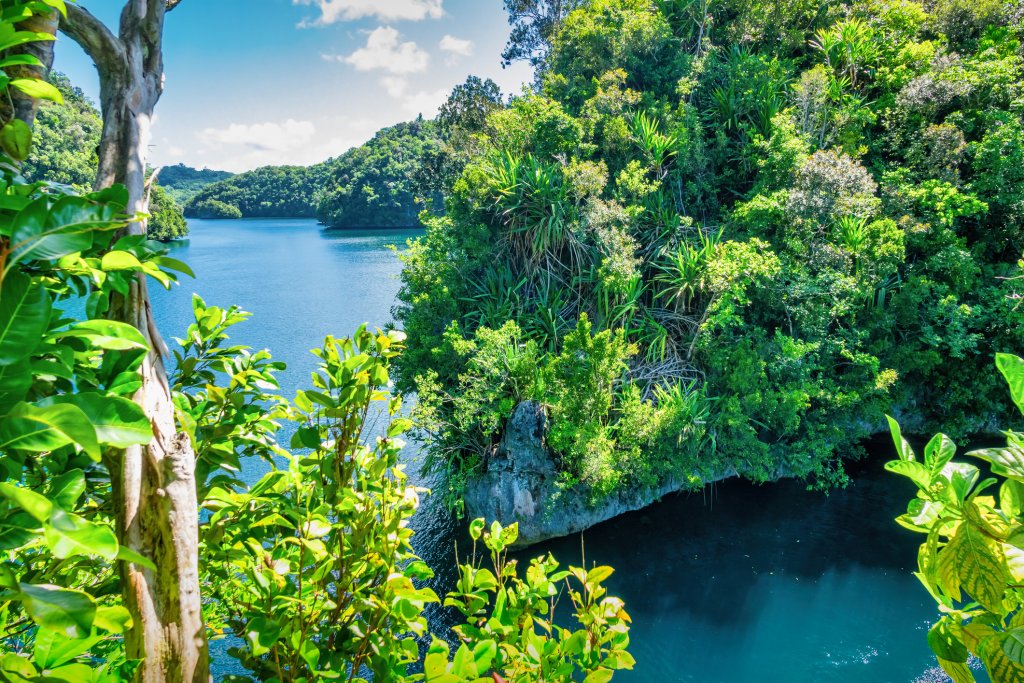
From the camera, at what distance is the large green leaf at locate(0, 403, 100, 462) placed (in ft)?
1.93

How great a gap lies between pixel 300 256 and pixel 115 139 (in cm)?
3002

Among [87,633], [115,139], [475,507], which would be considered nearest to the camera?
[87,633]

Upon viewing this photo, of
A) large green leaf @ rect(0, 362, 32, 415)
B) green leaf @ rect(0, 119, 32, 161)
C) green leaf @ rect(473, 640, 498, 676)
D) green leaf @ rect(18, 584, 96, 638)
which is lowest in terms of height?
green leaf @ rect(473, 640, 498, 676)

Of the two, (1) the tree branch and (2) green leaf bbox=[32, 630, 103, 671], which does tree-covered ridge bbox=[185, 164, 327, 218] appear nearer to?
(1) the tree branch

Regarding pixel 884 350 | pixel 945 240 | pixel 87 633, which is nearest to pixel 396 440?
pixel 87 633

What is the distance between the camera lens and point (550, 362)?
22.3 feet

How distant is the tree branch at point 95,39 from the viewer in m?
1.01

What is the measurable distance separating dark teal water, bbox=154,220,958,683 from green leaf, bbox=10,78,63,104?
6.47m

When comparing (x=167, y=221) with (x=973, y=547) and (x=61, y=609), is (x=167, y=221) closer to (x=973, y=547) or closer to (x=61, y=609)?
(x=61, y=609)

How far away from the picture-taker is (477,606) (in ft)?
3.87

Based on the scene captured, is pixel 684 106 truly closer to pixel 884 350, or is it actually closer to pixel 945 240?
pixel 945 240

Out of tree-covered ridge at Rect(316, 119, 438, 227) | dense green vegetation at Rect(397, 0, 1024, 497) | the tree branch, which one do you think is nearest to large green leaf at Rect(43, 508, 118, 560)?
the tree branch

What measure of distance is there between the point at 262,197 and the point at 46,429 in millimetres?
62079

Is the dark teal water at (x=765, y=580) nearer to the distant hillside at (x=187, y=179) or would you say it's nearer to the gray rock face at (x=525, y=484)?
the gray rock face at (x=525, y=484)
